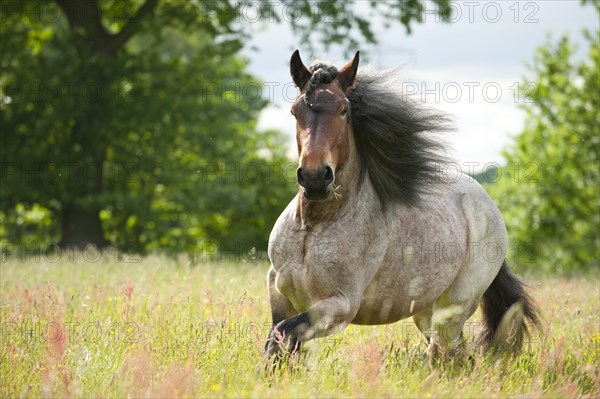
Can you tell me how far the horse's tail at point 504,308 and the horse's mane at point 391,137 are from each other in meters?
1.74

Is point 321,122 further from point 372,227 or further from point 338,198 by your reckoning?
point 372,227

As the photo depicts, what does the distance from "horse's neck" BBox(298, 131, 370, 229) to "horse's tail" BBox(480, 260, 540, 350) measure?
250 centimetres

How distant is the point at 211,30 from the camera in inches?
769

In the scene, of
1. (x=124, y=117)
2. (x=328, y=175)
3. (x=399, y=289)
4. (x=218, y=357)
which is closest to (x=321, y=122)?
(x=328, y=175)

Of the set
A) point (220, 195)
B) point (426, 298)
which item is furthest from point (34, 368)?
point (220, 195)

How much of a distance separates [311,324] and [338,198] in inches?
39.1

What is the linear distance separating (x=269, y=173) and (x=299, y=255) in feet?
59.9

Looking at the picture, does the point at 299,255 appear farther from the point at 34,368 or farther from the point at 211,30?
the point at 211,30

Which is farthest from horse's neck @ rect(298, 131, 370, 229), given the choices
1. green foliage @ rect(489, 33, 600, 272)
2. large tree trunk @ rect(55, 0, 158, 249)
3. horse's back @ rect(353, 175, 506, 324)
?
green foliage @ rect(489, 33, 600, 272)

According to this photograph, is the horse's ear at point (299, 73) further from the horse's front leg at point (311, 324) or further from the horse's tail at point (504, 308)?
the horse's tail at point (504, 308)

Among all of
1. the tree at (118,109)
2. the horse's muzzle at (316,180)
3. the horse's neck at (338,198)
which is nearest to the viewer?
the horse's muzzle at (316,180)

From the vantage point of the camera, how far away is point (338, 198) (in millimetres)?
5195

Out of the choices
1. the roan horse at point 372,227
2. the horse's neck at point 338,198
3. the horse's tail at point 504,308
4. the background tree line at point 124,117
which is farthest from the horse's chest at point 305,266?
the background tree line at point 124,117

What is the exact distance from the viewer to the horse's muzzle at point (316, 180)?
4590mm
